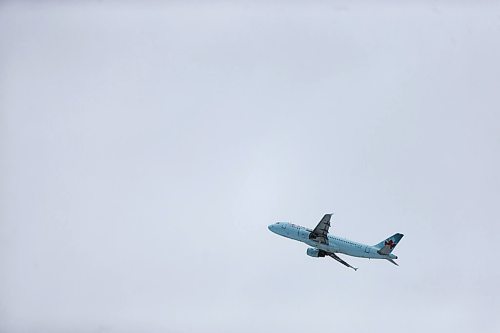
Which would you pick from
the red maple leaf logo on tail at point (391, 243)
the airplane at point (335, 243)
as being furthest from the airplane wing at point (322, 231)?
the red maple leaf logo on tail at point (391, 243)

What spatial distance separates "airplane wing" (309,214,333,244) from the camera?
120m

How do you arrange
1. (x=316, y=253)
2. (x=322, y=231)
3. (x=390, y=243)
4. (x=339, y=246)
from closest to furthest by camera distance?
(x=322, y=231) → (x=339, y=246) → (x=390, y=243) → (x=316, y=253)

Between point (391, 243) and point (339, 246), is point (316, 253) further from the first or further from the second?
point (391, 243)

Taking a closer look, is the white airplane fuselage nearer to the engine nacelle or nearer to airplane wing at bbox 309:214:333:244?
airplane wing at bbox 309:214:333:244

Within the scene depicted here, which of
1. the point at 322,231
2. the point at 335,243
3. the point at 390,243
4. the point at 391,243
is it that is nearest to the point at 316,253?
the point at 335,243

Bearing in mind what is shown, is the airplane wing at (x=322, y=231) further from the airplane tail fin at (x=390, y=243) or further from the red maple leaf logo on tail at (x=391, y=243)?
the red maple leaf logo on tail at (x=391, y=243)

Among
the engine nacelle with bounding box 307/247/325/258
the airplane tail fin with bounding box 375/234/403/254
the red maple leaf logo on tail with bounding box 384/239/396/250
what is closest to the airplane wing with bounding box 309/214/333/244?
the engine nacelle with bounding box 307/247/325/258

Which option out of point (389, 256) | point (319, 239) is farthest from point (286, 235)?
point (389, 256)

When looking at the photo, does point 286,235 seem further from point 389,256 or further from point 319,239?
point 389,256

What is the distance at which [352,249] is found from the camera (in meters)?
121

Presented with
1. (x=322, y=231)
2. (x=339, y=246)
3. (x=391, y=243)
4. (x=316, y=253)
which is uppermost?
(x=322, y=231)

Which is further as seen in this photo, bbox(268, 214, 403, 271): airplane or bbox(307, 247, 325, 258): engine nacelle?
bbox(307, 247, 325, 258): engine nacelle

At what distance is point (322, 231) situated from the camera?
397 ft

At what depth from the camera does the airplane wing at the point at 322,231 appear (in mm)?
120025
